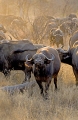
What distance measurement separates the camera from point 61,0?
140 feet

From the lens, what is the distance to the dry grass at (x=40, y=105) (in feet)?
24.6

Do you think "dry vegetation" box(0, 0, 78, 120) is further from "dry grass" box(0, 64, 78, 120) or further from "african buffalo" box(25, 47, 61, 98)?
"african buffalo" box(25, 47, 61, 98)

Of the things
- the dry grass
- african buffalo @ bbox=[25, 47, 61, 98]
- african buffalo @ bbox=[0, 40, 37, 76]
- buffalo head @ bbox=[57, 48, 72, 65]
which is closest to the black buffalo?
african buffalo @ bbox=[0, 40, 37, 76]

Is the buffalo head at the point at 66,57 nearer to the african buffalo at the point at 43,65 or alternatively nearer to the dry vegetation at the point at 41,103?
the dry vegetation at the point at 41,103

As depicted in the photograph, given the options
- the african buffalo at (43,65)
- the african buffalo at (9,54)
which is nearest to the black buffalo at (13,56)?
the african buffalo at (9,54)

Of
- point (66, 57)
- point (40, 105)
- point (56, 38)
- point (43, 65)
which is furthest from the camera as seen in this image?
point (56, 38)

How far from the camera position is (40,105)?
26.7 ft

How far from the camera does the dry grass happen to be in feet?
24.6

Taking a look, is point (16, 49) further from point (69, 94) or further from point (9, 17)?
point (9, 17)

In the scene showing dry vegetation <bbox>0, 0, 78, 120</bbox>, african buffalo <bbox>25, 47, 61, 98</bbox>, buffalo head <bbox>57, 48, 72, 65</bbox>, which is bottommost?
dry vegetation <bbox>0, 0, 78, 120</bbox>

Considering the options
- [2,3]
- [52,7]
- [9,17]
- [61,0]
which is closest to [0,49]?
[9,17]

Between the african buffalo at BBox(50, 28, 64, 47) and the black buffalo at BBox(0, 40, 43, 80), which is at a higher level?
the black buffalo at BBox(0, 40, 43, 80)

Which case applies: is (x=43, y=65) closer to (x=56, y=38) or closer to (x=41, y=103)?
(x=41, y=103)

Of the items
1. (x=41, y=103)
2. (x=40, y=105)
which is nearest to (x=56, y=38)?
(x=41, y=103)
